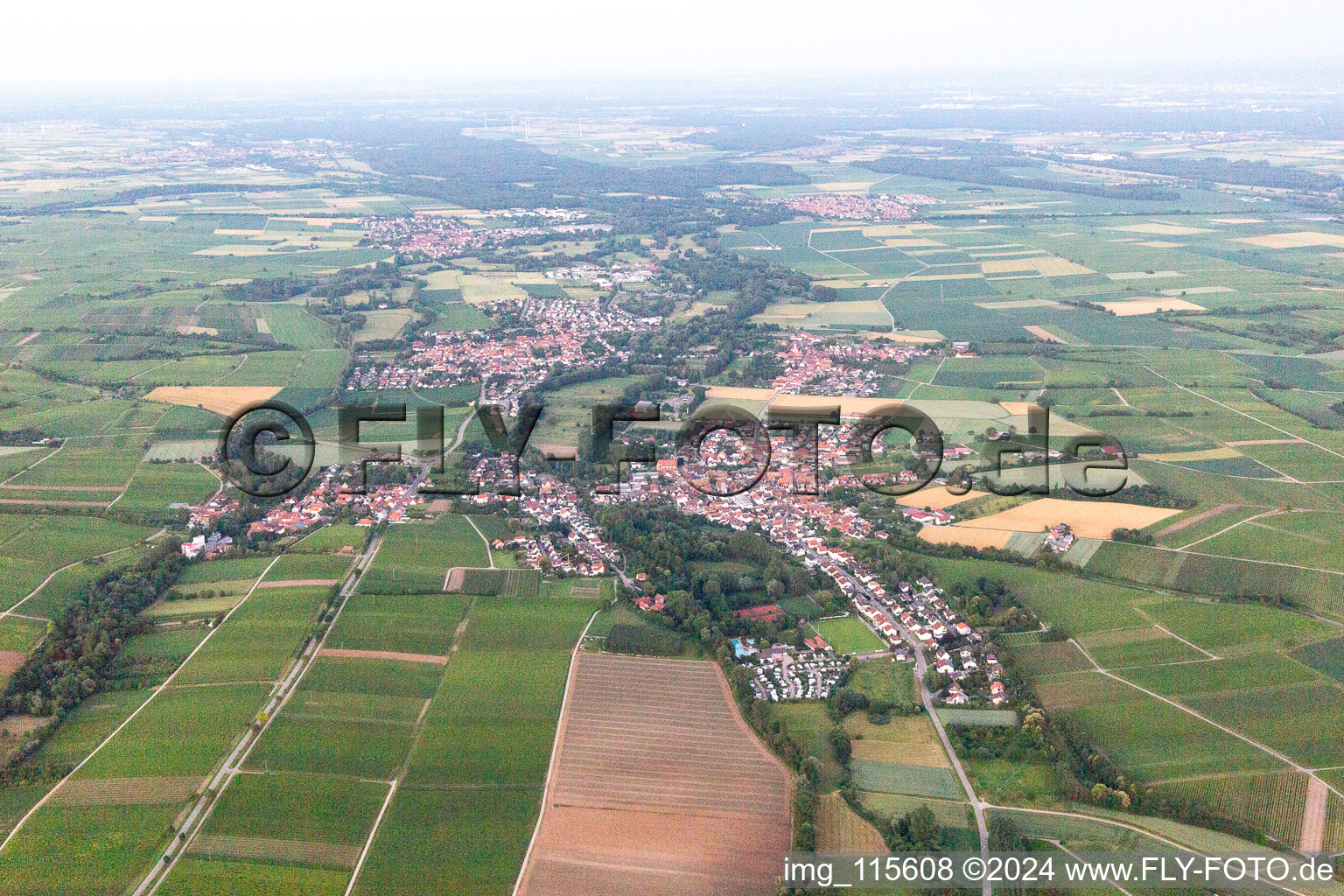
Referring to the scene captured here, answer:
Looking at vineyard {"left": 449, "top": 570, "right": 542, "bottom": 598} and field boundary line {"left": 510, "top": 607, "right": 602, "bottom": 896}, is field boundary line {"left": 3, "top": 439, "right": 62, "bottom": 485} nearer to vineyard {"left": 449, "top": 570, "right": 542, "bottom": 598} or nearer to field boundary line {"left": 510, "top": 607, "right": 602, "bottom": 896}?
vineyard {"left": 449, "top": 570, "right": 542, "bottom": 598}

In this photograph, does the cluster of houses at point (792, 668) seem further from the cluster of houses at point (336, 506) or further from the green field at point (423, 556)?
the cluster of houses at point (336, 506)

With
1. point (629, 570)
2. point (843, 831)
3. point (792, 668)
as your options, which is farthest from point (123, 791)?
point (792, 668)

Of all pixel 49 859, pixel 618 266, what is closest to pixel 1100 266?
pixel 618 266

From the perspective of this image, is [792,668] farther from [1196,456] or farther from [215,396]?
[215,396]

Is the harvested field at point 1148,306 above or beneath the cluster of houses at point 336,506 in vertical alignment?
above

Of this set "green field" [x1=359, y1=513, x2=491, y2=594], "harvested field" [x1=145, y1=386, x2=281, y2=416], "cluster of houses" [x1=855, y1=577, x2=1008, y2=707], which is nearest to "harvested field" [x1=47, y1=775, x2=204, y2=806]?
"green field" [x1=359, y1=513, x2=491, y2=594]

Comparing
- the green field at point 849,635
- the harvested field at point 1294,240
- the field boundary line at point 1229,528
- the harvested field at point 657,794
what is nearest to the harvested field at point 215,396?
the harvested field at point 657,794

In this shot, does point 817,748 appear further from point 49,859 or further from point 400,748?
point 49,859
